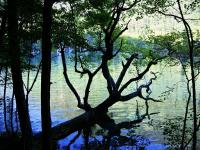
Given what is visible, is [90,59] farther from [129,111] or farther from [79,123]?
[129,111]

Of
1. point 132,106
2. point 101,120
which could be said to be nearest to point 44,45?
point 101,120

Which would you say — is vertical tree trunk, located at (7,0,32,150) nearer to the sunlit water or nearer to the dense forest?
the dense forest

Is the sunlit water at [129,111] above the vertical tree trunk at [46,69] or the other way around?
the other way around

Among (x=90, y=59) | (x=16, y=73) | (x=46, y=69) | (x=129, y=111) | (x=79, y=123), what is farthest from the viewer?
(x=129, y=111)

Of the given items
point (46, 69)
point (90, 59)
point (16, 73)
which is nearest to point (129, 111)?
point (90, 59)

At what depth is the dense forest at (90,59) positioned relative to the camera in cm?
1332

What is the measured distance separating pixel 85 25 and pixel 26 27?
330 inches

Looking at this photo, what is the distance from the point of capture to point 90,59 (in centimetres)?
3447

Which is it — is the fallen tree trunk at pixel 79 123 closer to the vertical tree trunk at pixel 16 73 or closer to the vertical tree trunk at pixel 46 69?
the vertical tree trunk at pixel 16 73

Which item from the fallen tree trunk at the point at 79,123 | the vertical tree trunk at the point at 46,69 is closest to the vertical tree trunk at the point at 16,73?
the vertical tree trunk at the point at 46,69

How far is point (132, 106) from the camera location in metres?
45.0

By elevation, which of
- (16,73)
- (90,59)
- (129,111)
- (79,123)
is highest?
(90,59)

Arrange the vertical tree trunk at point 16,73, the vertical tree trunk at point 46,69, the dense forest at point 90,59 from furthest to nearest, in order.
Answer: the dense forest at point 90,59 → the vertical tree trunk at point 16,73 → the vertical tree trunk at point 46,69

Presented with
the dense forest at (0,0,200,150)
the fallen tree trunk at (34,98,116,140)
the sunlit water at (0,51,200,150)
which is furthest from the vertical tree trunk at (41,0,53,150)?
the fallen tree trunk at (34,98,116,140)
